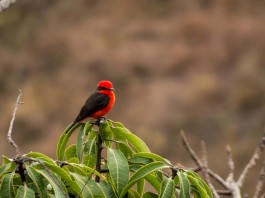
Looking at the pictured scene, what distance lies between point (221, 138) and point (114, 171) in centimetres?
1513

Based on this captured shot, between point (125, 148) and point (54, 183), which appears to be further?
point (125, 148)

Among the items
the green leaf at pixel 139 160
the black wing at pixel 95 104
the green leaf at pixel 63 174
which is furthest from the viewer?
the black wing at pixel 95 104

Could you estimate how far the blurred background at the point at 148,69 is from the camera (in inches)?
734

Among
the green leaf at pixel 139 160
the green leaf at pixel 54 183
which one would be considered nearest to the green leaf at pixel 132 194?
the green leaf at pixel 139 160

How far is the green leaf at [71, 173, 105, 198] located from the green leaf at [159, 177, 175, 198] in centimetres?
25

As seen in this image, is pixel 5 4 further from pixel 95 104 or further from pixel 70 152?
pixel 95 104

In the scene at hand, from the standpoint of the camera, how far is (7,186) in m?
2.98

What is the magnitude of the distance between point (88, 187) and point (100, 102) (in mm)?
2251

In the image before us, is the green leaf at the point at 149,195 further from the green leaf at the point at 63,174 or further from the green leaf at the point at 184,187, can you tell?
the green leaf at the point at 63,174

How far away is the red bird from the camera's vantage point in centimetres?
511

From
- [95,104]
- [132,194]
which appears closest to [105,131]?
[132,194]

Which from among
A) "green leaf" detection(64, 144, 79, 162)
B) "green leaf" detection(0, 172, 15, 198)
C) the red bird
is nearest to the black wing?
the red bird

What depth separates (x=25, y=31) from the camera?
25.1m

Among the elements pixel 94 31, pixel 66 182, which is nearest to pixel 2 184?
pixel 66 182
